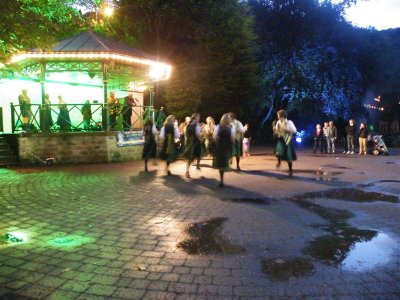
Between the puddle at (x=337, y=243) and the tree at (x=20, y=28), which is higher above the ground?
the tree at (x=20, y=28)

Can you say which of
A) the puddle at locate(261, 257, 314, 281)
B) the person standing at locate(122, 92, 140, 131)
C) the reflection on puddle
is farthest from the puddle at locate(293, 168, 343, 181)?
the person standing at locate(122, 92, 140, 131)

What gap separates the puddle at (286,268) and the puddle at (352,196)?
3804 millimetres

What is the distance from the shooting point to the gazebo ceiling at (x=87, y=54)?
1559cm

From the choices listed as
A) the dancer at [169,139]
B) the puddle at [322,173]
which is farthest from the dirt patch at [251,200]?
the dancer at [169,139]

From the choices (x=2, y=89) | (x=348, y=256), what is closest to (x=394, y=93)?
(x=2, y=89)

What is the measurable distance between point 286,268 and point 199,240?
4.95 feet

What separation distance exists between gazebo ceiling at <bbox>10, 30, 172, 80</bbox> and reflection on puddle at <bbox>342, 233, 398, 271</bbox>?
13245mm

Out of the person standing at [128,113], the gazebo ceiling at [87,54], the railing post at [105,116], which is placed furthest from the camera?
the person standing at [128,113]

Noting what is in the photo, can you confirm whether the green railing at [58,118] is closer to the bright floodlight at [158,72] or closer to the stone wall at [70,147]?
the stone wall at [70,147]

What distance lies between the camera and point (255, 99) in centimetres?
2734

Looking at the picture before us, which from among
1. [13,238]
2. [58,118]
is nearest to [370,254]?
[13,238]

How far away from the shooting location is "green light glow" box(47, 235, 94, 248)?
543 centimetres

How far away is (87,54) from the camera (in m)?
15.6

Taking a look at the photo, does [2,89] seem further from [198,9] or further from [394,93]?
[394,93]
